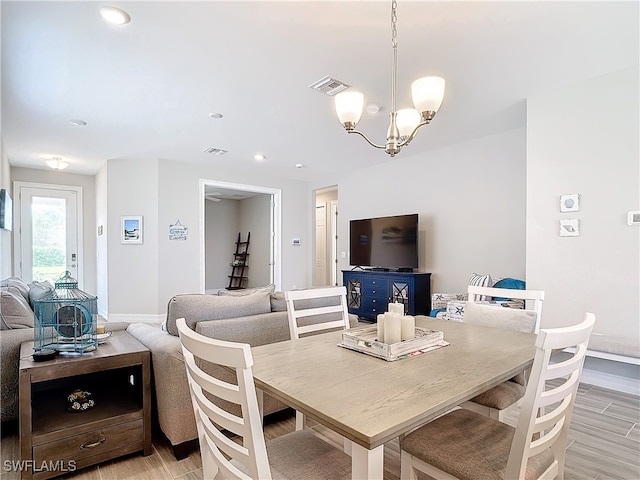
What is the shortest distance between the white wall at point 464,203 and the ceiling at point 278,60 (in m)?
0.49

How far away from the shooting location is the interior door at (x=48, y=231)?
246 inches

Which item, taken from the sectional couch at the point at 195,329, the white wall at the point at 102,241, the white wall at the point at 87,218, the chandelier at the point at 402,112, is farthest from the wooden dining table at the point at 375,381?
the white wall at the point at 87,218

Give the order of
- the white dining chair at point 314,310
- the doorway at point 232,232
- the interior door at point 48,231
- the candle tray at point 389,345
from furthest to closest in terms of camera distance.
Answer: the doorway at point 232,232, the interior door at point 48,231, the white dining chair at point 314,310, the candle tray at point 389,345

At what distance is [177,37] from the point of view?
2.42m

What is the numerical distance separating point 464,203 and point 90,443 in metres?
4.67

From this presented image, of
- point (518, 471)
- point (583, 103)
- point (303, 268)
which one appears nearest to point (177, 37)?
point (518, 471)

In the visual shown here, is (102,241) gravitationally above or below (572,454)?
above

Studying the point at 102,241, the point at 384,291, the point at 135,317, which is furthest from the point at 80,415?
the point at 102,241

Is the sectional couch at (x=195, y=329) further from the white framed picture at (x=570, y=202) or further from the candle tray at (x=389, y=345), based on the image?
the white framed picture at (x=570, y=202)

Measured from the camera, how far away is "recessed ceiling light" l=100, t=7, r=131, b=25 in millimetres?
2133

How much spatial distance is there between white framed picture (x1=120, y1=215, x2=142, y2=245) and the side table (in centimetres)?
389

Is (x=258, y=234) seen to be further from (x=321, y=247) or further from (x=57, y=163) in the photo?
(x=57, y=163)

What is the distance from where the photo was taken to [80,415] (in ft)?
6.37

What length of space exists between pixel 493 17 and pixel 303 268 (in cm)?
593
